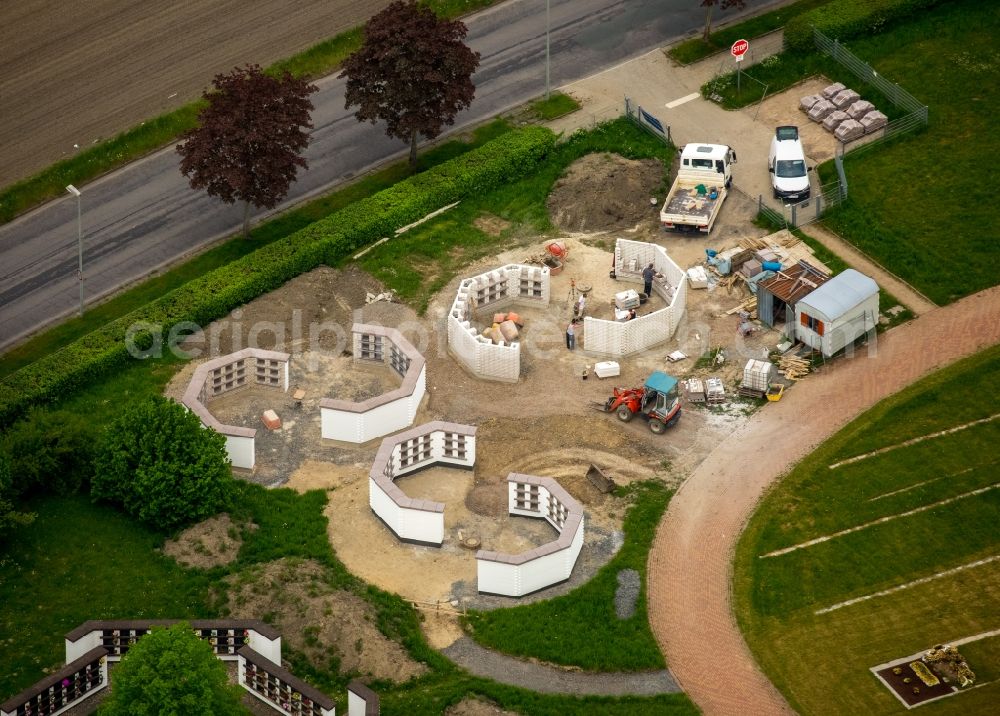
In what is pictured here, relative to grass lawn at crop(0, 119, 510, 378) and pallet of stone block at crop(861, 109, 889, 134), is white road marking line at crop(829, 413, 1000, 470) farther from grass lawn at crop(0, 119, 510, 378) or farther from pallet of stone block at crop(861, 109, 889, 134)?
grass lawn at crop(0, 119, 510, 378)

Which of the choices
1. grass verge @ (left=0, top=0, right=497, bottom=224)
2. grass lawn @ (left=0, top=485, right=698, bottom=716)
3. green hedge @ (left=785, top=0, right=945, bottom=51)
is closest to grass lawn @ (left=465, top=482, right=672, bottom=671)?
grass lawn @ (left=0, top=485, right=698, bottom=716)

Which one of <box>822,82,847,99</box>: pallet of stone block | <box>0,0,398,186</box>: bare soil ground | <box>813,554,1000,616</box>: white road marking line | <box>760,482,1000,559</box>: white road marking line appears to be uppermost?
<box>0,0,398,186</box>: bare soil ground

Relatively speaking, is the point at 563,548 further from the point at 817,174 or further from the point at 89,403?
the point at 817,174

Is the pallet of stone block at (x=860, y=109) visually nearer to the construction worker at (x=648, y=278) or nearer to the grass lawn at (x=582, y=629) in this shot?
the construction worker at (x=648, y=278)

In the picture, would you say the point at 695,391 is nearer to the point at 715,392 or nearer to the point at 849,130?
the point at 715,392

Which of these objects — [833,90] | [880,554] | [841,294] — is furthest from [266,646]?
[833,90]

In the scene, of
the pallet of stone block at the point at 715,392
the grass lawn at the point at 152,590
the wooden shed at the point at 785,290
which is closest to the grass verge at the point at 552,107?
the wooden shed at the point at 785,290
